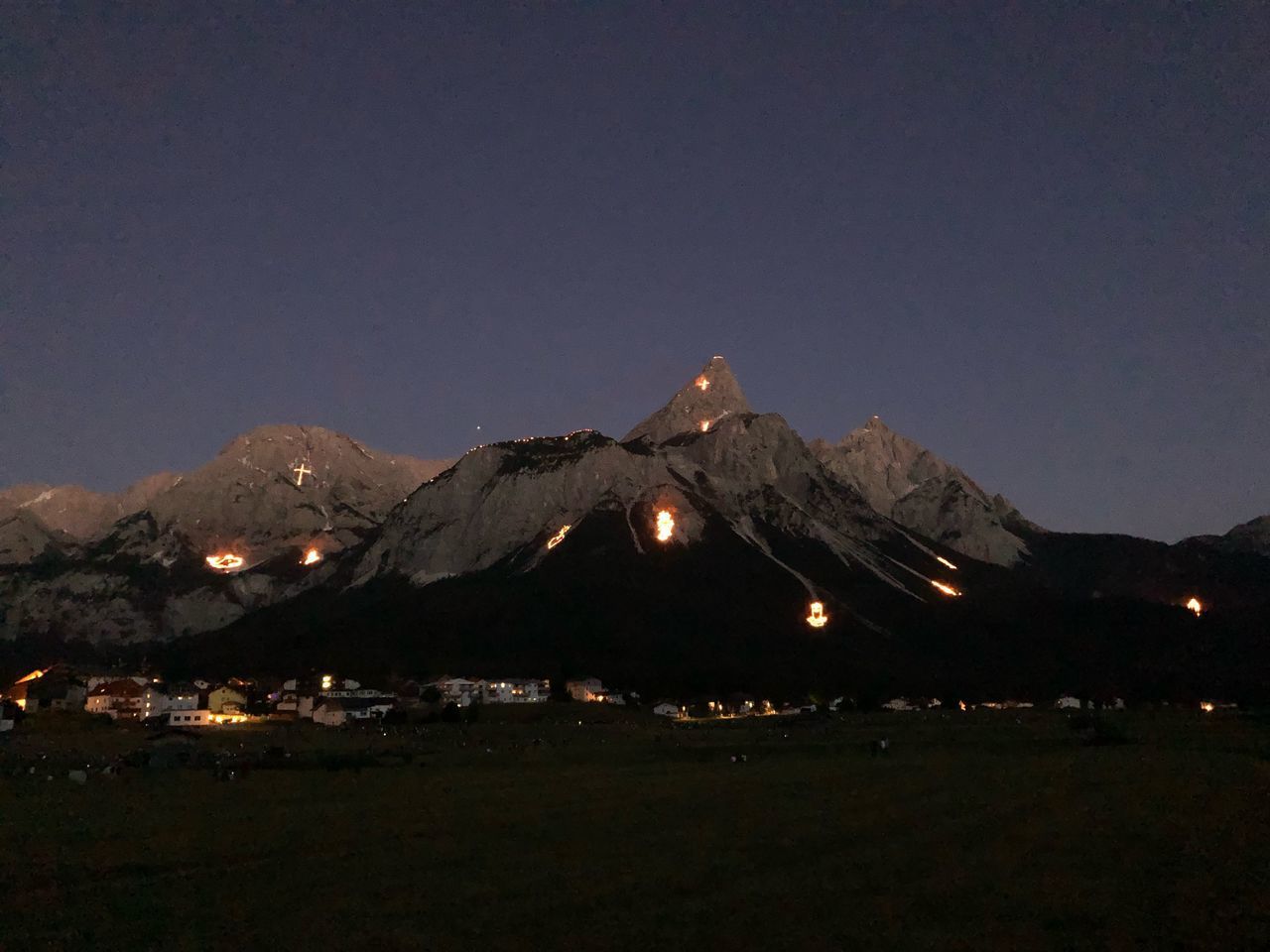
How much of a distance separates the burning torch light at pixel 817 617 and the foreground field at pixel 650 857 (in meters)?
120

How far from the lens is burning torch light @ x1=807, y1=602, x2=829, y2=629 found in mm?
171087

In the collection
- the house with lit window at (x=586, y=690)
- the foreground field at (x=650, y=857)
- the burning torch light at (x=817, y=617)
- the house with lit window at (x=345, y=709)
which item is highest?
the burning torch light at (x=817, y=617)

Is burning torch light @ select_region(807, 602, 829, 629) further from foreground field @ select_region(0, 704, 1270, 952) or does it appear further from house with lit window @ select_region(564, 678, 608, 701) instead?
foreground field @ select_region(0, 704, 1270, 952)

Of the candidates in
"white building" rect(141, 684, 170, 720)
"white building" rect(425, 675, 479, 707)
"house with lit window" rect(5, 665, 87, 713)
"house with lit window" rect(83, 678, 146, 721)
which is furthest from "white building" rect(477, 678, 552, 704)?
"house with lit window" rect(5, 665, 87, 713)

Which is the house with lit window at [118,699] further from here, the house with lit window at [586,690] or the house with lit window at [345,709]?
the house with lit window at [586,690]

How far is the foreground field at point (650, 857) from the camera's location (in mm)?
18078

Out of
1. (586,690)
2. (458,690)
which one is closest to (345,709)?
(458,690)

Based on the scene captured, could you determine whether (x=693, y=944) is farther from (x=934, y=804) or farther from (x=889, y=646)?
(x=889, y=646)

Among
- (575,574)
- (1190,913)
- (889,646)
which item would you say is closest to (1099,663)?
(889,646)

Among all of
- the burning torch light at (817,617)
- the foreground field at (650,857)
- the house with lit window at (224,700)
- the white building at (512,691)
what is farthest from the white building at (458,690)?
the foreground field at (650,857)

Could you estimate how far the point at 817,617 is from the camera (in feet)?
573

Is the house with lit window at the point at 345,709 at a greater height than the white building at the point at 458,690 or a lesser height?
lesser

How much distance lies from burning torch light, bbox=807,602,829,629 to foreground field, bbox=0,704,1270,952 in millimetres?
119598

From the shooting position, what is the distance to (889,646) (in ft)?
537
